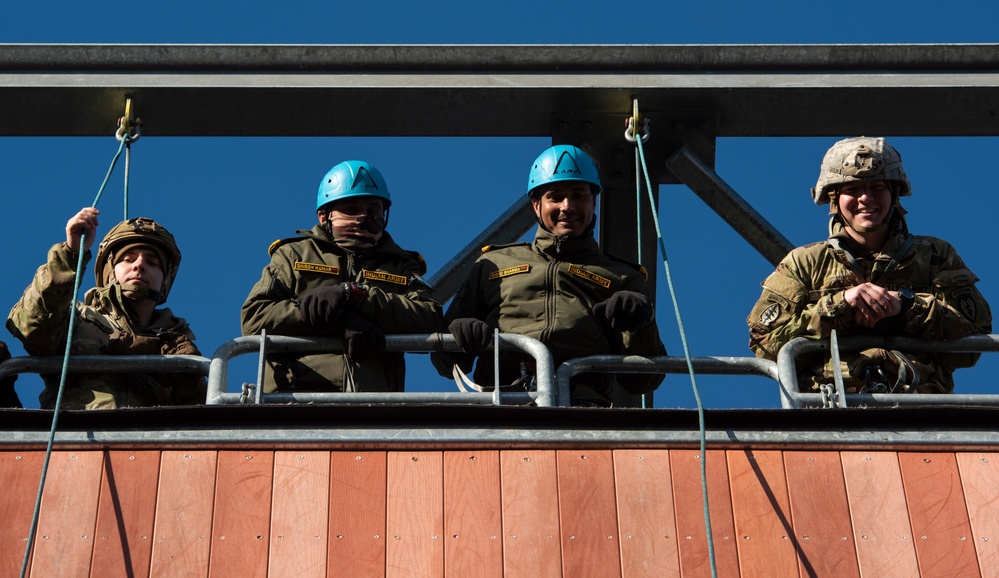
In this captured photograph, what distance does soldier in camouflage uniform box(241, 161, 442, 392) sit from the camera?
8.23 metres

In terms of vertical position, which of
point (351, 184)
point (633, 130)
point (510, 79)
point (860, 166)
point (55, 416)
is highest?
point (510, 79)

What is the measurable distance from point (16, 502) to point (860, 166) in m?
4.75

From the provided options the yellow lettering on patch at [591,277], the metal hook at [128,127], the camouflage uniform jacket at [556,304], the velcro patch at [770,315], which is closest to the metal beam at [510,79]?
the metal hook at [128,127]

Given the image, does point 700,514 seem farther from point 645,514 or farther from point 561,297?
point 561,297

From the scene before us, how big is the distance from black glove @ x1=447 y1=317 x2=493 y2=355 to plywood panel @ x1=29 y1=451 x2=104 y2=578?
181cm

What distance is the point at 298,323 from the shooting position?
8312 millimetres

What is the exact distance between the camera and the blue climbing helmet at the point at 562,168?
943cm

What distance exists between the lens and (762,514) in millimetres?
7316

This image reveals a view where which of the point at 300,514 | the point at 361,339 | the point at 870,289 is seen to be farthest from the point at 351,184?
the point at 870,289

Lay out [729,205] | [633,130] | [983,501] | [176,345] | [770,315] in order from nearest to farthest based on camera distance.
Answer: [983,501] < [770,315] < [176,345] < [633,130] < [729,205]

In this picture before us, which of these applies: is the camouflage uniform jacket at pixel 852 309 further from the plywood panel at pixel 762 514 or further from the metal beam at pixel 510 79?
the metal beam at pixel 510 79

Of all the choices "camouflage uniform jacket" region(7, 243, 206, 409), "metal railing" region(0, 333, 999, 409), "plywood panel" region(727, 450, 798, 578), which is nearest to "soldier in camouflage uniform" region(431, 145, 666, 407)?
"metal railing" region(0, 333, 999, 409)

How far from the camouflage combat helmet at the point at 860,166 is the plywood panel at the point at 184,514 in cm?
380

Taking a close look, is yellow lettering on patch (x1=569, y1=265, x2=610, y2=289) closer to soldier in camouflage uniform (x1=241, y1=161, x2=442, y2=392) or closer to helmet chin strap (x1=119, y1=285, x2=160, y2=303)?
soldier in camouflage uniform (x1=241, y1=161, x2=442, y2=392)
